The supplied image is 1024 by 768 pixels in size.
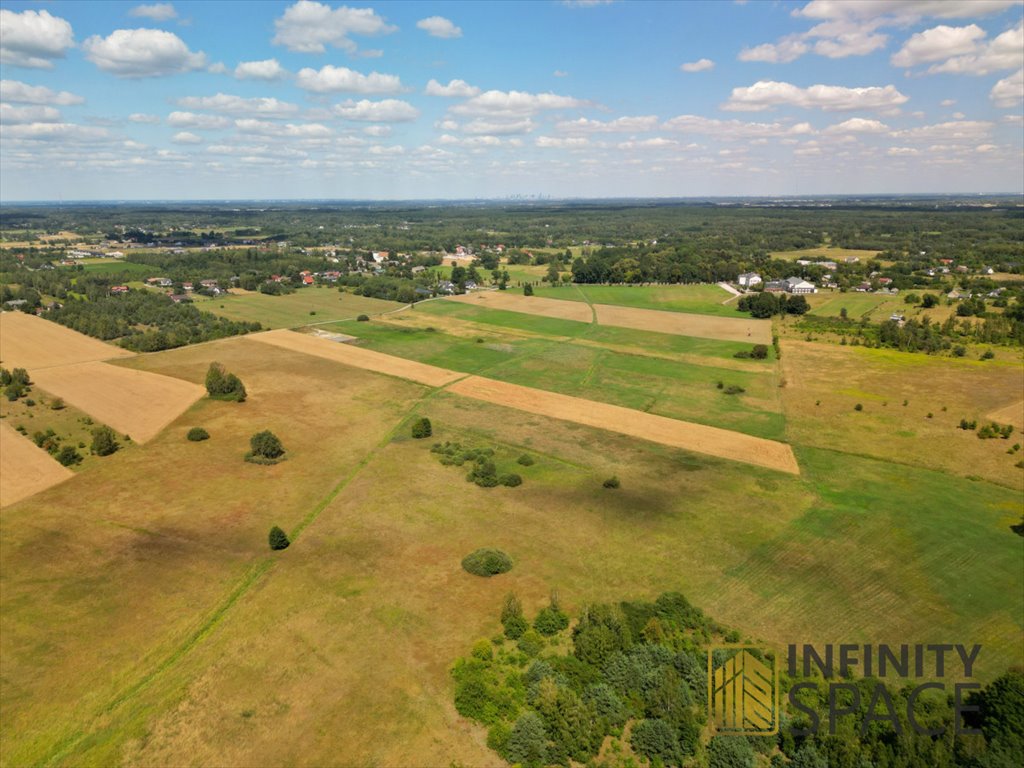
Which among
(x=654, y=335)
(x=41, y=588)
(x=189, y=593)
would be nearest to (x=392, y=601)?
(x=189, y=593)

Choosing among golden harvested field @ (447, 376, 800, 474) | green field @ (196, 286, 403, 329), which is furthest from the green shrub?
green field @ (196, 286, 403, 329)

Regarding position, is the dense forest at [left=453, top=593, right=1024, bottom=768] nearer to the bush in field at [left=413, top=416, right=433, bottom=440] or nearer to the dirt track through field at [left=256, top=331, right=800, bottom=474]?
the dirt track through field at [left=256, top=331, right=800, bottom=474]

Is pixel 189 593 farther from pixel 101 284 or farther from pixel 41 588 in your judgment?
pixel 101 284

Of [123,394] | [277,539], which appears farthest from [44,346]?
[277,539]

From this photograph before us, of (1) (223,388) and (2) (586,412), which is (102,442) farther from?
(2) (586,412)

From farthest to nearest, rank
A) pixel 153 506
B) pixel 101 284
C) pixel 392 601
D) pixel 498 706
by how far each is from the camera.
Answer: pixel 101 284 → pixel 153 506 → pixel 392 601 → pixel 498 706

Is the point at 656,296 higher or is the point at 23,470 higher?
the point at 656,296

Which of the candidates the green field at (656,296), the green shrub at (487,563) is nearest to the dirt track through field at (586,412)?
the green shrub at (487,563)
